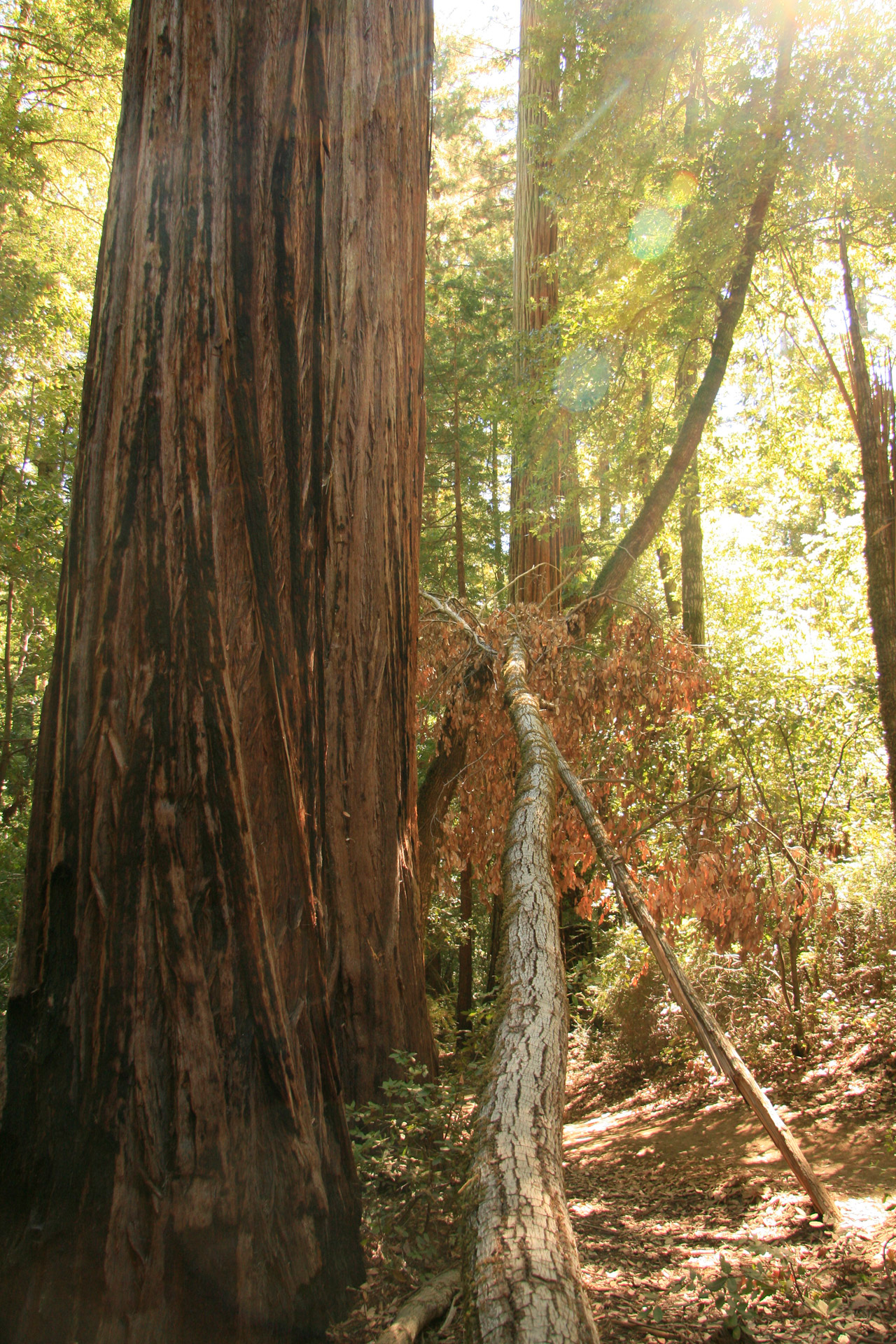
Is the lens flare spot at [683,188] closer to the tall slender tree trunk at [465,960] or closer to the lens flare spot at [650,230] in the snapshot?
the lens flare spot at [650,230]

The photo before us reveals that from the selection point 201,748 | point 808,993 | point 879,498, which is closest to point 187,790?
point 201,748

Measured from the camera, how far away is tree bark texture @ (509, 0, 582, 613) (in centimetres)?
906

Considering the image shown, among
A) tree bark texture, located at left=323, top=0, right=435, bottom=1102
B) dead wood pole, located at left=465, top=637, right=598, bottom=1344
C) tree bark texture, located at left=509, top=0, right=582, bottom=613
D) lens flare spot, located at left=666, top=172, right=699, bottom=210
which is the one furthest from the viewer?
tree bark texture, located at left=509, top=0, right=582, bottom=613

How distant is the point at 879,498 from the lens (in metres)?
4.91

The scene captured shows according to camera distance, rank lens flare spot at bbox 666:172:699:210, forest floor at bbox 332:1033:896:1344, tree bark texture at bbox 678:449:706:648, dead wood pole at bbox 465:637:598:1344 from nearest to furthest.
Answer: dead wood pole at bbox 465:637:598:1344
forest floor at bbox 332:1033:896:1344
lens flare spot at bbox 666:172:699:210
tree bark texture at bbox 678:449:706:648

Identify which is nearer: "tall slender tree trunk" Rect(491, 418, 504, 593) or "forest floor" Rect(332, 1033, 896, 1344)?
"forest floor" Rect(332, 1033, 896, 1344)

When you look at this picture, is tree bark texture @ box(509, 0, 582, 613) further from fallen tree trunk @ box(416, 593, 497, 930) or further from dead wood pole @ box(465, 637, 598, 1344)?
dead wood pole @ box(465, 637, 598, 1344)

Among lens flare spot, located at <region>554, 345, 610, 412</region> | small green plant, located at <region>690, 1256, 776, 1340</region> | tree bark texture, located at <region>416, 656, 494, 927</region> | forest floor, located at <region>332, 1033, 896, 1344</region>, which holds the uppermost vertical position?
lens flare spot, located at <region>554, 345, 610, 412</region>

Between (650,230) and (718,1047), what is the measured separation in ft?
27.7

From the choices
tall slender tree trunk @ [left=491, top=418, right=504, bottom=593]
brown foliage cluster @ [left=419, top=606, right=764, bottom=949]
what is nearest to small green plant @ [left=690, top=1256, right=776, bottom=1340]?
brown foliage cluster @ [left=419, top=606, right=764, bottom=949]

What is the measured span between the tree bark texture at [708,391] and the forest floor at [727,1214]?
416cm

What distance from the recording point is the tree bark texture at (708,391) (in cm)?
712

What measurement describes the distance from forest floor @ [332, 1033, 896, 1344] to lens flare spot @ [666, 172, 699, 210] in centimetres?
754

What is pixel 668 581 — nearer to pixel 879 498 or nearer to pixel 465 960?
pixel 465 960
